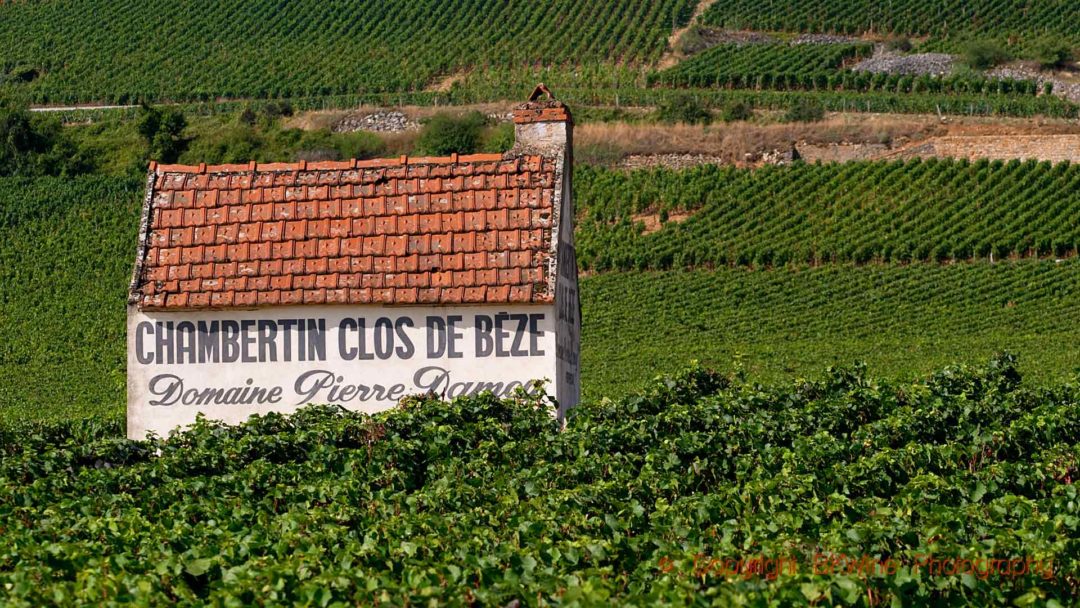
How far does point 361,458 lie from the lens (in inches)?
541

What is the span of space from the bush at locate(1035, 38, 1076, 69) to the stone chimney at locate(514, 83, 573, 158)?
214ft

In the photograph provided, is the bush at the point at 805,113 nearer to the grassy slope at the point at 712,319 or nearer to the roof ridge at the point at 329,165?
the grassy slope at the point at 712,319

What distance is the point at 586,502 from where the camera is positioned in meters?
12.0

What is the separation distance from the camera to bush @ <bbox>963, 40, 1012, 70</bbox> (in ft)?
253

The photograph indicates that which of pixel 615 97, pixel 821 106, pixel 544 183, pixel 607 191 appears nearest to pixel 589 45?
pixel 615 97

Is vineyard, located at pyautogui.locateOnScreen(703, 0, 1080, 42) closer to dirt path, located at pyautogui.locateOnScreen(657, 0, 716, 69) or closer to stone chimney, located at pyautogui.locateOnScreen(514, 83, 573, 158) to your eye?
dirt path, located at pyautogui.locateOnScreen(657, 0, 716, 69)

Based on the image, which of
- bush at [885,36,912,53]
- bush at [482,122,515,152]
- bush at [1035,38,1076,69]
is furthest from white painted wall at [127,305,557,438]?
bush at [885,36,912,53]

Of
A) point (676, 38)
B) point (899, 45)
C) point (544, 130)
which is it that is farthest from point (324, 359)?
point (676, 38)

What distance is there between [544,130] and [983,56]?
64.3 metres

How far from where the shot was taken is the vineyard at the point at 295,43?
83.1 meters

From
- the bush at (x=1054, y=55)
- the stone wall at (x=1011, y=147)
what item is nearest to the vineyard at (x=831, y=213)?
the stone wall at (x=1011, y=147)

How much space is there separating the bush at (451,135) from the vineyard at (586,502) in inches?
2007

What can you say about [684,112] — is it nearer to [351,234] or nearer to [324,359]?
[351,234]

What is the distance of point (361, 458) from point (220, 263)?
4190mm
